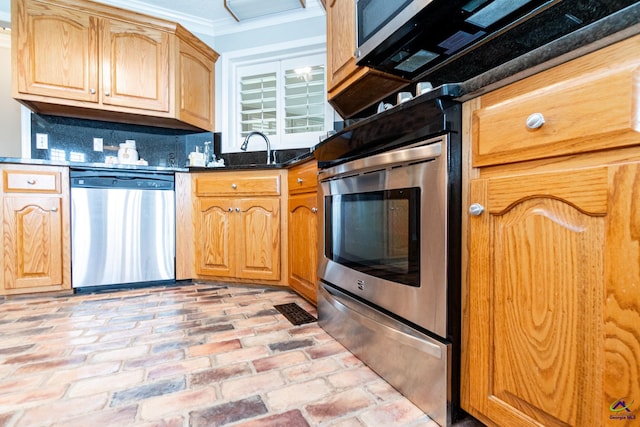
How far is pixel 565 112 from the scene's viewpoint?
0.56 m

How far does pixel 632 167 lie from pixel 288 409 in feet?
3.05

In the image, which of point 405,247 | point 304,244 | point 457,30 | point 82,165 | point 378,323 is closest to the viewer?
point 405,247

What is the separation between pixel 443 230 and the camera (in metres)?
0.77

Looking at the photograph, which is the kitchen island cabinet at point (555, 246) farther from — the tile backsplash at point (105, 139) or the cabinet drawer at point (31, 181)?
the tile backsplash at point (105, 139)

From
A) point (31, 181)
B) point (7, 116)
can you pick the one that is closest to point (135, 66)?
point (31, 181)

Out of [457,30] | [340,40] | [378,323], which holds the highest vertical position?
[340,40]

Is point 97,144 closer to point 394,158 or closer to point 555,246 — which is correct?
point 394,158

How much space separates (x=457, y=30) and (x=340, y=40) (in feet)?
2.27

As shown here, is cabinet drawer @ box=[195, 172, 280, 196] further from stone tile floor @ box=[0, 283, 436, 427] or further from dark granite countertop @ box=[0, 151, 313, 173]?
stone tile floor @ box=[0, 283, 436, 427]

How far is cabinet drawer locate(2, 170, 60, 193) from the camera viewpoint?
1920 millimetres

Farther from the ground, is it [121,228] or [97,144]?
[97,144]

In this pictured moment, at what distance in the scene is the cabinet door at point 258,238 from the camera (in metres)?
2.17

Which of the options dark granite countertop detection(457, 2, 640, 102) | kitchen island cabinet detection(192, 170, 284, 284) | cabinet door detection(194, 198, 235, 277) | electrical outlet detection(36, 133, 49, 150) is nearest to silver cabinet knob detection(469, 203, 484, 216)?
dark granite countertop detection(457, 2, 640, 102)

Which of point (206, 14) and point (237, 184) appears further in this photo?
point (206, 14)
